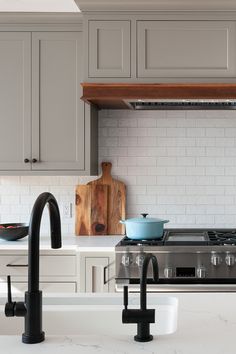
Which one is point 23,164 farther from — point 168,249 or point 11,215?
point 168,249

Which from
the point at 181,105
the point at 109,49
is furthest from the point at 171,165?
the point at 109,49

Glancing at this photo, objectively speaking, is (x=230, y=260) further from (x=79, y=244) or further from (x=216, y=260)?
(x=79, y=244)

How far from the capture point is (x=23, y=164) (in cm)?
344

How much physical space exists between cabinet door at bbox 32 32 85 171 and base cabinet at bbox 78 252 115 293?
69 centimetres

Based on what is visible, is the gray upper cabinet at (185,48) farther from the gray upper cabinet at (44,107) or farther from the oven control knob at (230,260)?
the oven control knob at (230,260)

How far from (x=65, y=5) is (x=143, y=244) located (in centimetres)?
174

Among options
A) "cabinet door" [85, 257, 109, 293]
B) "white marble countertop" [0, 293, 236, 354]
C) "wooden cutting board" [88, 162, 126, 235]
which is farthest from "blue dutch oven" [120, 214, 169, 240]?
"white marble countertop" [0, 293, 236, 354]

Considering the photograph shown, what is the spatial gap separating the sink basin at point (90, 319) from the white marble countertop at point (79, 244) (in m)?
1.46

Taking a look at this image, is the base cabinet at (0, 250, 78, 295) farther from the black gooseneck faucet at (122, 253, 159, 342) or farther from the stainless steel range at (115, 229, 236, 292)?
the black gooseneck faucet at (122, 253, 159, 342)

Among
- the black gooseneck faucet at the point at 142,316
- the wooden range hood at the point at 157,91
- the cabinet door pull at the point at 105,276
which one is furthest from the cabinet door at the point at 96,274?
the black gooseneck faucet at the point at 142,316

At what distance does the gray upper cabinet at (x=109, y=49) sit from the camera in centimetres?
328

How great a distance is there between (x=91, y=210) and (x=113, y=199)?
0.65 feet

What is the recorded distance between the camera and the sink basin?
155 centimetres

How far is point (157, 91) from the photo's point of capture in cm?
319
